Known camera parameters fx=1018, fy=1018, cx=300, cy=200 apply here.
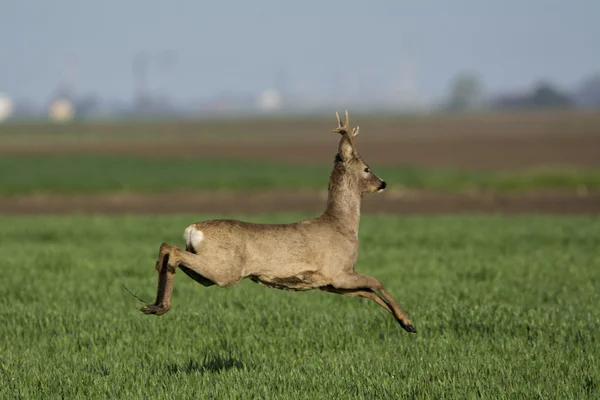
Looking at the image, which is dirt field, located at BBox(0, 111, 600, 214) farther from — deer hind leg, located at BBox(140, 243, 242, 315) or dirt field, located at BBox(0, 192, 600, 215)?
deer hind leg, located at BBox(140, 243, 242, 315)

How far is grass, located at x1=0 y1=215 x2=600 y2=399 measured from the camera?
9.53 meters

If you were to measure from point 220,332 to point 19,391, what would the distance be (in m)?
3.14

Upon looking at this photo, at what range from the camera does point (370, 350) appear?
37.0ft

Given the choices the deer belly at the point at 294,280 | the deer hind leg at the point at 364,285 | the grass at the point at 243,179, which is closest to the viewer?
the deer belly at the point at 294,280

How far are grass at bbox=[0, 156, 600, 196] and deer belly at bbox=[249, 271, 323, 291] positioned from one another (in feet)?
107

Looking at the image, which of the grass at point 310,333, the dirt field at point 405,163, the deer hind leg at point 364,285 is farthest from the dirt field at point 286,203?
the deer hind leg at point 364,285

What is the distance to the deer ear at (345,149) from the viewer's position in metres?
9.55

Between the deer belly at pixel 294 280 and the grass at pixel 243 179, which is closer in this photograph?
the deer belly at pixel 294 280

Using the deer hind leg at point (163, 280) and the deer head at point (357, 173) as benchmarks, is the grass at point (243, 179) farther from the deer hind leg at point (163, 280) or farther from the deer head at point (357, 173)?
the deer hind leg at point (163, 280)

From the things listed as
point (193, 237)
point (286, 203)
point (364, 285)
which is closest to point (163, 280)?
point (193, 237)

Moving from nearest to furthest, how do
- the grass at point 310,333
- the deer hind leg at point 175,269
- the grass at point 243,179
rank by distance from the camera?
the deer hind leg at point 175,269 < the grass at point 310,333 < the grass at point 243,179

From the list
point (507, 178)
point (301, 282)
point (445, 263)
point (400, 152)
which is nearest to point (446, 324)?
point (301, 282)

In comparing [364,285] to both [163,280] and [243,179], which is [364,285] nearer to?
[163,280]

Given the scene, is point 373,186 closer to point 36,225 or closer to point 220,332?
point 220,332
